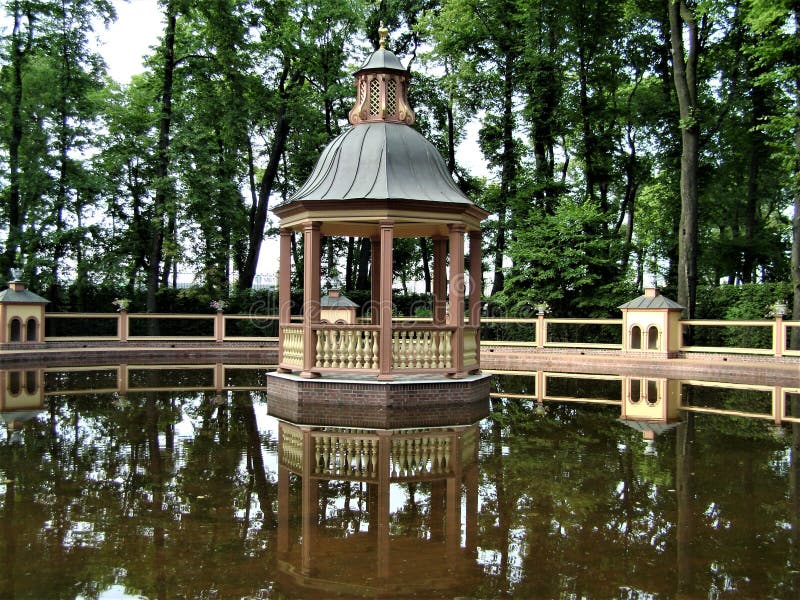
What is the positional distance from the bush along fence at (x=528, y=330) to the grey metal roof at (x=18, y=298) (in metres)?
0.05

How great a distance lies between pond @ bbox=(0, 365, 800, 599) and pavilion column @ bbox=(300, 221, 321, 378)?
149cm

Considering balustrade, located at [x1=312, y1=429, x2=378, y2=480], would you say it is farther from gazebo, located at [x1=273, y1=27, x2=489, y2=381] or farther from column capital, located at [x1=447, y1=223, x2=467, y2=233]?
column capital, located at [x1=447, y1=223, x2=467, y2=233]

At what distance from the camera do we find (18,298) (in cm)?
1994

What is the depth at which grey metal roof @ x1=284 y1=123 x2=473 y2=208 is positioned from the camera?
11305 mm

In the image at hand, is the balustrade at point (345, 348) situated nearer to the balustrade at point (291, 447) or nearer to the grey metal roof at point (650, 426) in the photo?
the balustrade at point (291, 447)

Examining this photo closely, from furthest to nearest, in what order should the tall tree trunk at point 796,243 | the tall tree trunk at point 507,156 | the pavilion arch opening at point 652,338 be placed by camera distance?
the tall tree trunk at point 507,156
the pavilion arch opening at point 652,338
the tall tree trunk at point 796,243

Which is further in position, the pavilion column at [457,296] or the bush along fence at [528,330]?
the bush along fence at [528,330]

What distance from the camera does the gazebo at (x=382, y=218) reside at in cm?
1108

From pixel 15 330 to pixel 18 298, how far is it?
1.08 metres

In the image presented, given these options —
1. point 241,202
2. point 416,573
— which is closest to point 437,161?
point 416,573

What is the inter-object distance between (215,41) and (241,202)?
20.6ft

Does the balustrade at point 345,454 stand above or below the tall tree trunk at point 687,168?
below

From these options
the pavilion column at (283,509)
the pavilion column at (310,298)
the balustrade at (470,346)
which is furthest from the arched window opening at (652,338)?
the pavilion column at (283,509)

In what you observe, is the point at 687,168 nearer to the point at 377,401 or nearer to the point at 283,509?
the point at 377,401
